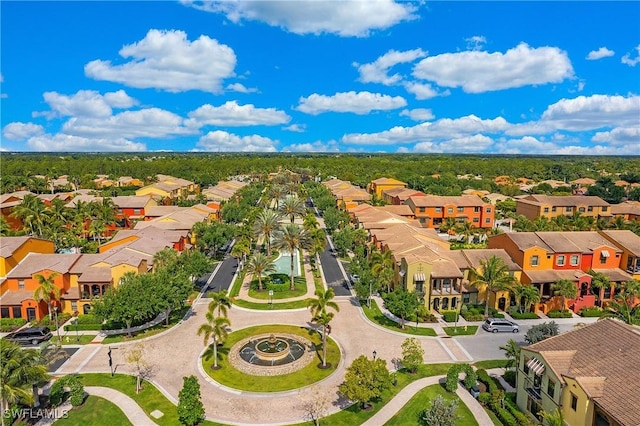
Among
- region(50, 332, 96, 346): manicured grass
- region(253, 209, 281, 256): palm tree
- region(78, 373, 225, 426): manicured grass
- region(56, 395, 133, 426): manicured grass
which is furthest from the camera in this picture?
region(253, 209, 281, 256): palm tree

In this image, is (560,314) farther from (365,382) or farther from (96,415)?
(96,415)

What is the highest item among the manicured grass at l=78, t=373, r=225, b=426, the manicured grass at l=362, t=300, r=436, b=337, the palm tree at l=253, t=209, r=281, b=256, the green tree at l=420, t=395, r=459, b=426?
the palm tree at l=253, t=209, r=281, b=256

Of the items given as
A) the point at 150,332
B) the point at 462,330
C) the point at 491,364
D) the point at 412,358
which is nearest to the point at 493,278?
the point at 462,330

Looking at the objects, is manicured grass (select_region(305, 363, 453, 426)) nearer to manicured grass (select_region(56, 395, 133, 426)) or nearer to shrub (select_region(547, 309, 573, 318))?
manicured grass (select_region(56, 395, 133, 426))

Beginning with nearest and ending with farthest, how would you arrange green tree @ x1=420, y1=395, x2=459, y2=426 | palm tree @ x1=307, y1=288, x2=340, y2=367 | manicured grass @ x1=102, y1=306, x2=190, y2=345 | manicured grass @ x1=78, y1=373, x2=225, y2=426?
green tree @ x1=420, y1=395, x2=459, y2=426, manicured grass @ x1=78, y1=373, x2=225, y2=426, palm tree @ x1=307, y1=288, x2=340, y2=367, manicured grass @ x1=102, y1=306, x2=190, y2=345

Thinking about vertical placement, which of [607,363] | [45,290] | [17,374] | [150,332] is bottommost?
[150,332]

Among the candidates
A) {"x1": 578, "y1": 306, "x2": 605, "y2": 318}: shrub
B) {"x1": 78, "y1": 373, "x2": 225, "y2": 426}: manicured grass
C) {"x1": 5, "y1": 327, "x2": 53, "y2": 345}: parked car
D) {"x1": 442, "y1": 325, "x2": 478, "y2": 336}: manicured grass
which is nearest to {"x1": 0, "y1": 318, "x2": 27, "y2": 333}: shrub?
{"x1": 5, "y1": 327, "x2": 53, "y2": 345}: parked car

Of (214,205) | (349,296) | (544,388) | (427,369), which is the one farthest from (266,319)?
(214,205)

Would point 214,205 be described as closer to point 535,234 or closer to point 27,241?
point 27,241
